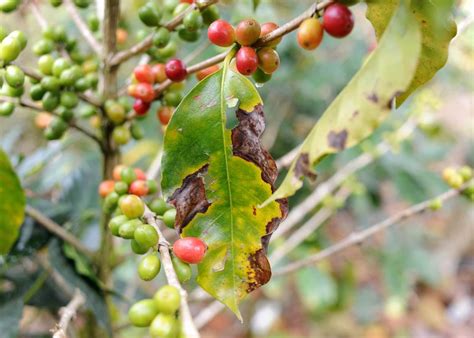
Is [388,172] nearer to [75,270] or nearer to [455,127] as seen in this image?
[75,270]

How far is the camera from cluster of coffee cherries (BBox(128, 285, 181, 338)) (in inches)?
13.9

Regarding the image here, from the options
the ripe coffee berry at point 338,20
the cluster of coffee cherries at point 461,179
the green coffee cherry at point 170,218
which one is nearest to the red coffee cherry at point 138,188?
the green coffee cherry at point 170,218

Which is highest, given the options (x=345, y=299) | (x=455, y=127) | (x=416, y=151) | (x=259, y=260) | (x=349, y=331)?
(x=259, y=260)

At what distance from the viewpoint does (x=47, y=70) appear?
2.27 ft

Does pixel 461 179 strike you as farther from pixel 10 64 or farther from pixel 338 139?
pixel 10 64

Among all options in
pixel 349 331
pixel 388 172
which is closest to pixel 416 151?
pixel 388 172

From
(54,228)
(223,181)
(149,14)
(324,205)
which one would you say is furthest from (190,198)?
(324,205)

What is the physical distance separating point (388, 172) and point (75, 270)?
107 cm

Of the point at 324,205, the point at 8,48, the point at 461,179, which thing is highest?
the point at 8,48

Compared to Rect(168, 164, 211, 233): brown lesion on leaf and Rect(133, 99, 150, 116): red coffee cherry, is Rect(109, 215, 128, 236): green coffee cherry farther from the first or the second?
Rect(133, 99, 150, 116): red coffee cherry

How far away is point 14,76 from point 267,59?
0.31m

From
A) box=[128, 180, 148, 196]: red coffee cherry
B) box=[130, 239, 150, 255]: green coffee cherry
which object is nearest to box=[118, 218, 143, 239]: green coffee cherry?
box=[130, 239, 150, 255]: green coffee cherry

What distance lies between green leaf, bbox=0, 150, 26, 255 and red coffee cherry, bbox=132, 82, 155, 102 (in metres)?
0.19

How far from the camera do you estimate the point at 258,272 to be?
0.53 meters
